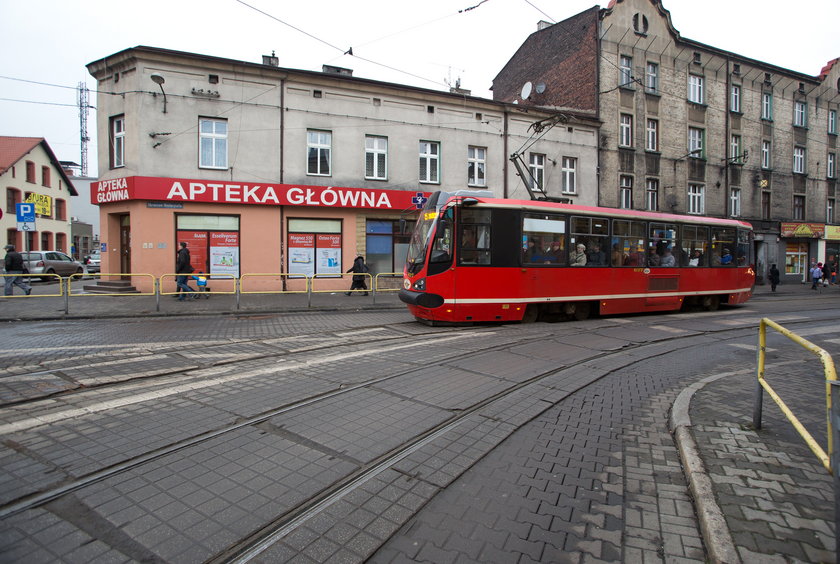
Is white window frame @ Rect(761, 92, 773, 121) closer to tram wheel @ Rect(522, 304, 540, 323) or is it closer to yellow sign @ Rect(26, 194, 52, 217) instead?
tram wheel @ Rect(522, 304, 540, 323)

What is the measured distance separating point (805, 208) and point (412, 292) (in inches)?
1395

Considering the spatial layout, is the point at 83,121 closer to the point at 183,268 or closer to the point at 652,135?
the point at 183,268

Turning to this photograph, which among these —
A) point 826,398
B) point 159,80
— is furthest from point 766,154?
point 826,398

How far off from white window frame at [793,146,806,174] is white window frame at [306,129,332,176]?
32462mm

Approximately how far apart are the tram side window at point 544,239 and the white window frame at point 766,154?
27821mm

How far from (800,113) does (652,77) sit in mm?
14876

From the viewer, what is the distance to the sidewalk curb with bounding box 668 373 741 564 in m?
2.49

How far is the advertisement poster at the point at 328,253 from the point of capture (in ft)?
63.7

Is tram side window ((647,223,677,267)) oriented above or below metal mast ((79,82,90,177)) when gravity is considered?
below

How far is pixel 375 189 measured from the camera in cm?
1983

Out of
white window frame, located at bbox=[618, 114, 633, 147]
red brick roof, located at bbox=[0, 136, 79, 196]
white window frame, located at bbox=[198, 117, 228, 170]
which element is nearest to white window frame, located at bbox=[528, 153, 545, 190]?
white window frame, located at bbox=[618, 114, 633, 147]

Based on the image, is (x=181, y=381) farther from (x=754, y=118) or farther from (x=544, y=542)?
(x=754, y=118)

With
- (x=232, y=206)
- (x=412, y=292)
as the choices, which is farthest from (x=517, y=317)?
(x=232, y=206)

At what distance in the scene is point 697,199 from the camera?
2827 cm
